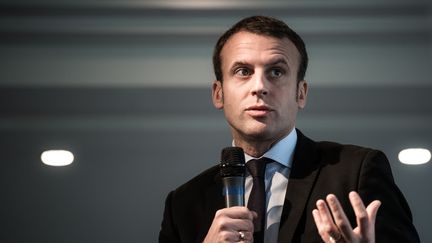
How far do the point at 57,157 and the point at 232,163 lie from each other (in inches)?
A: 43.4

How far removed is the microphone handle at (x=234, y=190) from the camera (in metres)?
1.67

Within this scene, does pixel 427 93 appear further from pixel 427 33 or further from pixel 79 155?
pixel 79 155

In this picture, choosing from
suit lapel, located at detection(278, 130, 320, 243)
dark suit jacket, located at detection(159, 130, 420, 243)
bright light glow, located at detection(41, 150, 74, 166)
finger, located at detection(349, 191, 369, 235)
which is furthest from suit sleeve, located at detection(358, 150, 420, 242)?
bright light glow, located at detection(41, 150, 74, 166)

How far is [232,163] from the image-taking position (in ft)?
5.63

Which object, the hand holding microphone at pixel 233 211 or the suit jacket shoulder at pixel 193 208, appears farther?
the suit jacket shoulder at pixel 193 208

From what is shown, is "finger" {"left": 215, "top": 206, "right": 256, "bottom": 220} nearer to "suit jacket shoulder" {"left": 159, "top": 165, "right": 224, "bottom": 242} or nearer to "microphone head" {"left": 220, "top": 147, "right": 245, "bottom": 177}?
"microphone head" {"left": 220, "top": 147, "right": 245, "bottom": 177}

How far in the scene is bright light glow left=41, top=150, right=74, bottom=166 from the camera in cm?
259

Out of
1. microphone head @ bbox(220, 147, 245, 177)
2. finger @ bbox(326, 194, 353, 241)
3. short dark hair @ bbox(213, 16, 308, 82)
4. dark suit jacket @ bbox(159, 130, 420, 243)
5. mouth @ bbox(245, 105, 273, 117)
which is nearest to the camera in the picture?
finger @ bbox(326, 194, 353, 241)

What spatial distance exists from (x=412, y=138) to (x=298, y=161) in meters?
0.72

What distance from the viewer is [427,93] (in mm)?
2570

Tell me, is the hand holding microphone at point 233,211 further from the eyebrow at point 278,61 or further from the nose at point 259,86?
the eyebrow at point 278,61

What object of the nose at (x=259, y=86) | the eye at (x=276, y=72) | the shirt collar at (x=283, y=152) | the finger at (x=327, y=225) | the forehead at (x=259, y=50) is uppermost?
the forehead at (x=259, y=50)

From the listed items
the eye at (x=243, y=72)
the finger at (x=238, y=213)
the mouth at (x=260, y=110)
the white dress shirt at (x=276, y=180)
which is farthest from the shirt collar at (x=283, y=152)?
the finger at (x=238, y=213)

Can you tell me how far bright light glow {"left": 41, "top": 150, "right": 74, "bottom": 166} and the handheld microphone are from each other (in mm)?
1029
